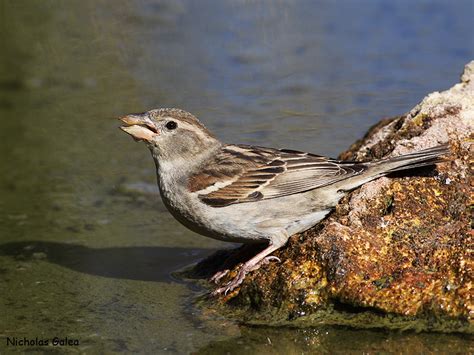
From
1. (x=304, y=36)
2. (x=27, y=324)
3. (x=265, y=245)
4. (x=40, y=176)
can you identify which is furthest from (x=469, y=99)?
(x=304, y=36)

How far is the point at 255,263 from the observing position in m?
6.14

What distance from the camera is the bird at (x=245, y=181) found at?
20.7 feet

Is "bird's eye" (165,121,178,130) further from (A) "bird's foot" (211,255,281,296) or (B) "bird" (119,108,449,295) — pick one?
(A) "bird's foot" (211,255,281,296)

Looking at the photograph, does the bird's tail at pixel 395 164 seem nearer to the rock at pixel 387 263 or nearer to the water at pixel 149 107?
the rock at pixel 387 263

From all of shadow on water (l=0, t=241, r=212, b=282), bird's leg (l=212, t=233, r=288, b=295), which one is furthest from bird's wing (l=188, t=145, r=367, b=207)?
shadow on water (l=0, t=241, r=212, b=282)

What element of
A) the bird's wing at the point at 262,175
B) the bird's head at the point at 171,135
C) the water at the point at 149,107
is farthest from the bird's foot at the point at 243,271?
the bird's head at the point at 171,135

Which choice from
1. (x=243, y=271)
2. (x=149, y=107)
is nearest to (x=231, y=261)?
(x=243, y=271)

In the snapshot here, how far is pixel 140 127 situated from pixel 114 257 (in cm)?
128

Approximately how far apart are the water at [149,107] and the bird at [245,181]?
0.62 metres

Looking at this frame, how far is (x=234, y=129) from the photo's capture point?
32.5ft

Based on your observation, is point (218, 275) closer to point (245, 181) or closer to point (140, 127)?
point (245, 181)

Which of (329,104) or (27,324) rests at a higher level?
(329,104)

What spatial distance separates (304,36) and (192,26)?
5.03 ft

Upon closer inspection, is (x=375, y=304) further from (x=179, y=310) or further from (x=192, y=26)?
(x=192, y=26)
